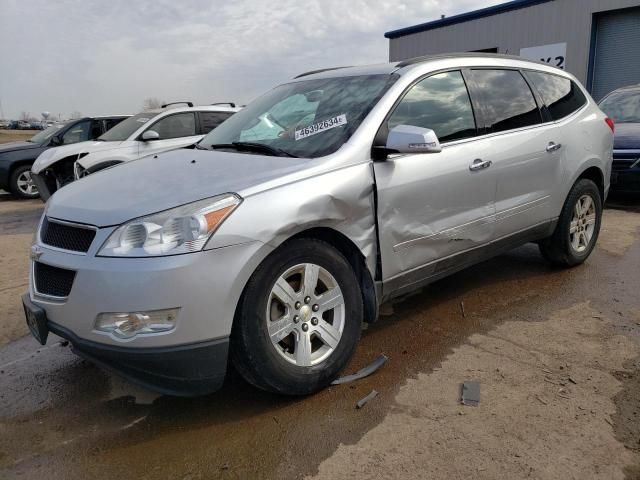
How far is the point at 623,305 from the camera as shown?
4012 millimetres

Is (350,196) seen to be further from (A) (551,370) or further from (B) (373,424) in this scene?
(A) (551,370)

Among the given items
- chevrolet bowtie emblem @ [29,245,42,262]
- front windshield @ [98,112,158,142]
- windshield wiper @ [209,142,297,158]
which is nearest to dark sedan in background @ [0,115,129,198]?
front windshield @ [98,112,158,142]

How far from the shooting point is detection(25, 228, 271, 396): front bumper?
2.31 m

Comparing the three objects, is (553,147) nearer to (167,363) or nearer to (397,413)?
(397,413)

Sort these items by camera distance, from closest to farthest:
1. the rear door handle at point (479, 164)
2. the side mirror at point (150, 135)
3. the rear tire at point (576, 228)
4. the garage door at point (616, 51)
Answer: the rear door handle at point (479, 164) < the rear tire at point (576, 228) < the side mirror at point (150, 135) < the garage door at point (616, 51)

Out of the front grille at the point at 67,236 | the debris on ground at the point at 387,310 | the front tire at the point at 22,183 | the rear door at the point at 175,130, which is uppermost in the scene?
the front grille at the point at 67,236

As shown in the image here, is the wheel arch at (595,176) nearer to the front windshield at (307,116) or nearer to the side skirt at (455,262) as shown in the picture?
the side skirt at (455,262)

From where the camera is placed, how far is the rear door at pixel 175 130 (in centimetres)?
882

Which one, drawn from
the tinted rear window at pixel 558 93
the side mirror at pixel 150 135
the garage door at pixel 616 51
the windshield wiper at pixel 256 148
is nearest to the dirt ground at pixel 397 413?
the windshield wiper at pixel 256 148

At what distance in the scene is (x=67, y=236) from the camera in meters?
2.63

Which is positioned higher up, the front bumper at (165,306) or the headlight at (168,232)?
the headlight at (168,232)

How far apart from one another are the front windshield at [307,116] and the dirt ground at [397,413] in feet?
4.47

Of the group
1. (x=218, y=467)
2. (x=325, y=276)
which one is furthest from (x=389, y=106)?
(x=218, y=467)

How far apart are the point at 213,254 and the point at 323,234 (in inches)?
28.7
